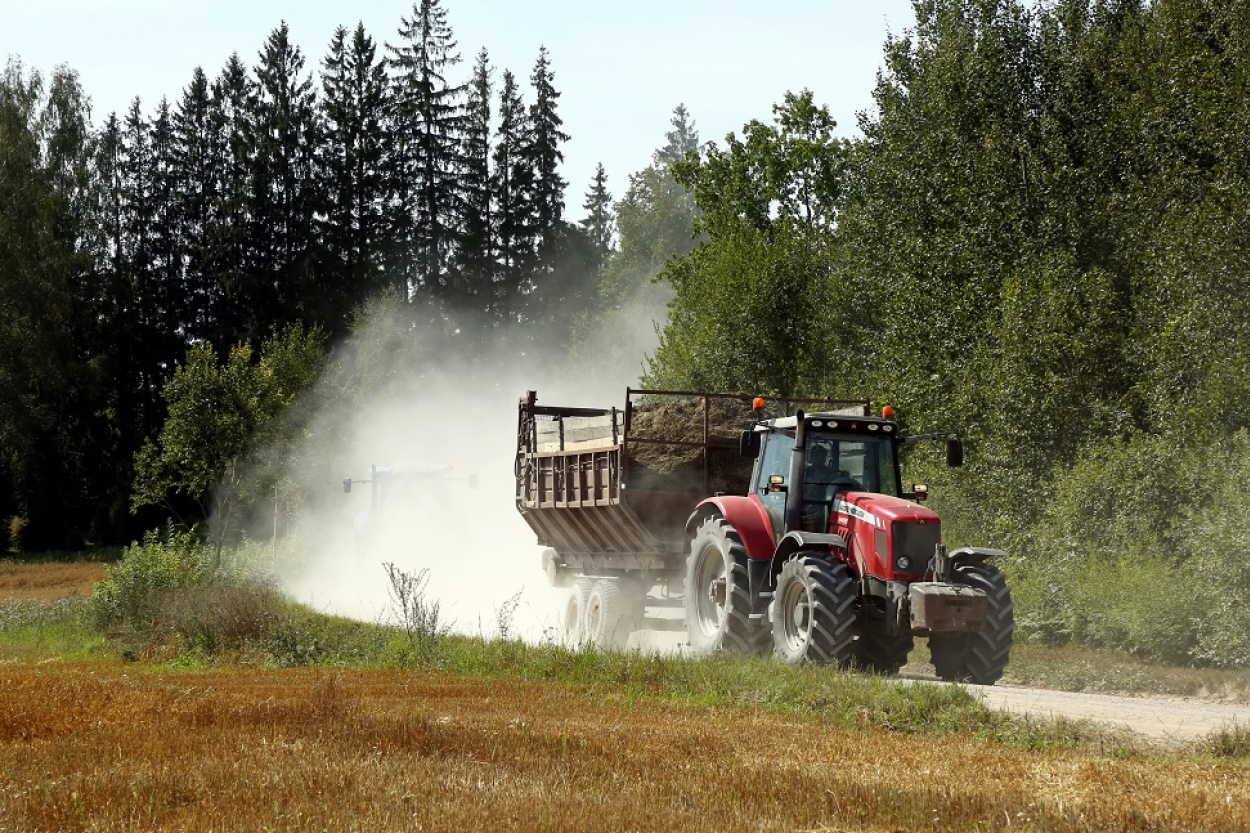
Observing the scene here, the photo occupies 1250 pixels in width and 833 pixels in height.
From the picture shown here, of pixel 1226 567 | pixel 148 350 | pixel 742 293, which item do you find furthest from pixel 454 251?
pixel 1226 567

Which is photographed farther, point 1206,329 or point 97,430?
point 97,430

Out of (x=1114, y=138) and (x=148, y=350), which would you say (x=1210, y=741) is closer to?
(x=1114, y=138)

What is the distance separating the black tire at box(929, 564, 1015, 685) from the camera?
1421 cm

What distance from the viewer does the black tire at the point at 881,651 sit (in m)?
15.1

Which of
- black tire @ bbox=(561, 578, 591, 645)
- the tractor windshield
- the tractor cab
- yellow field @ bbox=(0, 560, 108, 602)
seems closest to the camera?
the tractor cab

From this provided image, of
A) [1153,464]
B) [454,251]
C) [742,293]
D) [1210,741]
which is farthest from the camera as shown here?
[454,251]

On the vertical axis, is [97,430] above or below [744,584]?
above

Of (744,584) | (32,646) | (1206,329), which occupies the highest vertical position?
(1206,329)

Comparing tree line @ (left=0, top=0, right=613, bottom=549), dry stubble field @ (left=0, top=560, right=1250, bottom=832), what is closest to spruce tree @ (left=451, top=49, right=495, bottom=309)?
tree line @ (left=0, top=0, right=613, bottom=549)

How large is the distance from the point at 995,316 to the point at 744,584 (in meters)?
13.3

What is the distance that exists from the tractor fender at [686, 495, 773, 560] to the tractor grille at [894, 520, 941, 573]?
1939mm

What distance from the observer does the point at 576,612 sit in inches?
803

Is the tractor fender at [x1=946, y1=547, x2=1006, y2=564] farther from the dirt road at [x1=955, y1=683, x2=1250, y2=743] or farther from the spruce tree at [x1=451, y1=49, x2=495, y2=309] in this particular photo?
the spruce tree at [x1=451, y1=49, x2=495, y2=309]

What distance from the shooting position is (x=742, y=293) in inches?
1533
